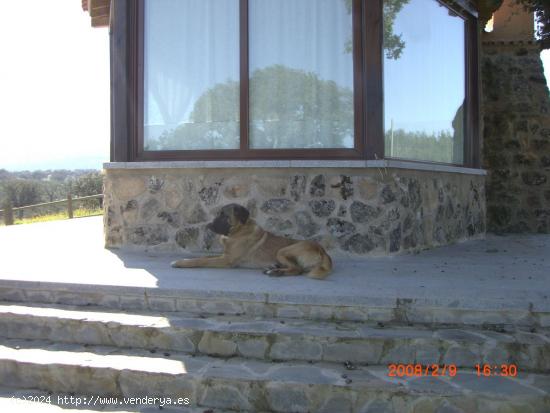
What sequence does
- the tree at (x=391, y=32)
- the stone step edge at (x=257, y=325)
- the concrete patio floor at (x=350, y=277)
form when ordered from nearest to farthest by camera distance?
the stone step edge at (x=257, y=325) → the concrete patio floor at (x=350, y=277) → the tree at (x=391, y=32)

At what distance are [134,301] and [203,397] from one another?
122 cm

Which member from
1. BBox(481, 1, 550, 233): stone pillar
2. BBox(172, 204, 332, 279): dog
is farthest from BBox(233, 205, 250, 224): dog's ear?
BBox(481, 1, 550, 233): stone pillar

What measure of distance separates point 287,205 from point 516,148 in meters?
5.13

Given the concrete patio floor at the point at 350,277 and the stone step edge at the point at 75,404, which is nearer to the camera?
the stone step edge at the point at 75,404

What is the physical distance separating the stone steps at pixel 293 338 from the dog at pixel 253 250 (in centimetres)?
93

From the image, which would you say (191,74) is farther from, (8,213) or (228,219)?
(8,213)

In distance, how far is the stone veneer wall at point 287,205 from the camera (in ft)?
18.5

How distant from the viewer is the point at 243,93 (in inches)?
239

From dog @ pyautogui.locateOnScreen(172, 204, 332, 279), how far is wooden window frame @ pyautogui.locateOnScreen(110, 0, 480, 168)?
50.8 inches

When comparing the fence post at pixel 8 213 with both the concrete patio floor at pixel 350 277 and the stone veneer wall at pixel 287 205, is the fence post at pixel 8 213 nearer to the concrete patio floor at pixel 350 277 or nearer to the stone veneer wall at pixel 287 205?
the concrete patio floor at pixel 350 277

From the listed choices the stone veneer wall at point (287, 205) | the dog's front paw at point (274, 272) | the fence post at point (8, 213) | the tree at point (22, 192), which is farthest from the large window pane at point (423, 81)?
the tree at point (22, 192)

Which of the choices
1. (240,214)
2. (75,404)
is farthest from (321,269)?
(75,404)

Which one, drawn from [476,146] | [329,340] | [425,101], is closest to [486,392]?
[329,340]

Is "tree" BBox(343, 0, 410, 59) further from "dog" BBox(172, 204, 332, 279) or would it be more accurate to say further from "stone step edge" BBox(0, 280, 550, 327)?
"stone step edge" BBox(0, 280, 550, 327)
